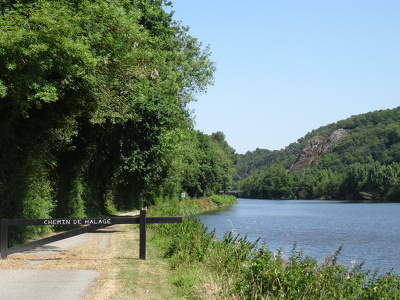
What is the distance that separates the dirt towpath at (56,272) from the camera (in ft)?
32.4

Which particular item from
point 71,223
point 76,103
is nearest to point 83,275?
point 71,223

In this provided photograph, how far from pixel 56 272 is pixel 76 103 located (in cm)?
668


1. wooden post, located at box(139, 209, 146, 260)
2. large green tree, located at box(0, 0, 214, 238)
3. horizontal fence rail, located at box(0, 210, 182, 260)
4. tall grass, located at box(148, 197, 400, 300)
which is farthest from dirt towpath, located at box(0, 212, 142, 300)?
large green tree, located at box(0, 0, 214, 238)

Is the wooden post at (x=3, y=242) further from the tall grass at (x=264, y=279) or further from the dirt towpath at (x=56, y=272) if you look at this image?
the tall grass at (x=264, y=279)

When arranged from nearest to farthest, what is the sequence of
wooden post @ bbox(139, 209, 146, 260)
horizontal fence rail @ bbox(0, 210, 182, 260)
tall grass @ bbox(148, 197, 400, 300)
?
tall grass @ bbox(148, 197, 400, 300) → horizontal fence rail @ bbox(0, 210, 182, 260) → wooden post @ bbox(139, 209, 146, 260)

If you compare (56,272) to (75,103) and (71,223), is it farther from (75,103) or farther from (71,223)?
(75,103)

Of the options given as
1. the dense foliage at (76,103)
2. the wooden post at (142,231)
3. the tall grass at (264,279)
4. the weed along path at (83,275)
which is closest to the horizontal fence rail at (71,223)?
the wooden post at (142,231)

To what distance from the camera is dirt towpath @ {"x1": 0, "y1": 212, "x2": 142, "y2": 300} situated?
32.4ft

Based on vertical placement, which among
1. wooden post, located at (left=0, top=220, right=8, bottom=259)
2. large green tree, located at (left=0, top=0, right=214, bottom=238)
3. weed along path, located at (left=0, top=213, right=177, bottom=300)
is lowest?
weed along path, located at (left=0, top=213, right=177, bottom=300)

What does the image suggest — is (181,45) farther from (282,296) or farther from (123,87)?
(282,296)

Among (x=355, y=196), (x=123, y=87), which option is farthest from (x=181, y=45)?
(x=355, y=196)

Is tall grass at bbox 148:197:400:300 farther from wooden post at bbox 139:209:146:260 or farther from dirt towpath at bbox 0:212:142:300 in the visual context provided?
dirt towpath at bbox 0:212:142:300

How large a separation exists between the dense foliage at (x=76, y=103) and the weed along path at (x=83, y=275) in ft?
9.11

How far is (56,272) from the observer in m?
12.1
